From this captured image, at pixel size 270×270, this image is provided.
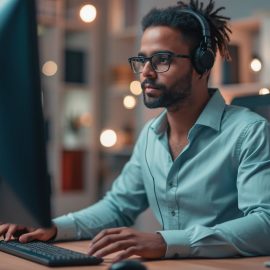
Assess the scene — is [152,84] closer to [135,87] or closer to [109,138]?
[135,87]

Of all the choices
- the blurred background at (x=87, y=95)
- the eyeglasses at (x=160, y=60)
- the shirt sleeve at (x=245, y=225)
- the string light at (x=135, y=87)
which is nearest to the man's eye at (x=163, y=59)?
the eyeglasses at (x=160, y=60)

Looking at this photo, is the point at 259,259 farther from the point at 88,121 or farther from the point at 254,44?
the point at 88,121

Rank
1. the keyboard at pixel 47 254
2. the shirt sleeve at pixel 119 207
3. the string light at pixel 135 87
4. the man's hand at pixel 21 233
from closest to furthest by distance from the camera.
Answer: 1. the keyboard at pixel 47 254
2. the man's hand at pixel 21 233
3. the shirt sleeve at pixel 119 207
4. the string light at pixel 135 87

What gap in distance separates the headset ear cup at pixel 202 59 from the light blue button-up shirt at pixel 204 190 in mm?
91

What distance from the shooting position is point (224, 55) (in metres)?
1.82

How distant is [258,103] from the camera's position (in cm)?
178

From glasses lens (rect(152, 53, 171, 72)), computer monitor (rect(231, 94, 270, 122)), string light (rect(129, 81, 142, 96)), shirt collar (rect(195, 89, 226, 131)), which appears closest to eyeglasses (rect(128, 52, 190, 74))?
glasses lens (rect(152, 53, 171, 72))

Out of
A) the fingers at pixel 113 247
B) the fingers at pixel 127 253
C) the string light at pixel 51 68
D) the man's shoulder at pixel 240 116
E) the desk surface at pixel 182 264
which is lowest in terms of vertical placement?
the desk surface at pixel 182 264

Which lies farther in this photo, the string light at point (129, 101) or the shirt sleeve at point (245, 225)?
the string light at point (129, 101)

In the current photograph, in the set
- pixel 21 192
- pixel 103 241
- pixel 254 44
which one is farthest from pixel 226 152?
pixel 254 44

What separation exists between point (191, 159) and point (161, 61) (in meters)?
0.28

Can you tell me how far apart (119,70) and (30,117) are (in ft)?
13.9

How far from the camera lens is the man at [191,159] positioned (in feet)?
4.65

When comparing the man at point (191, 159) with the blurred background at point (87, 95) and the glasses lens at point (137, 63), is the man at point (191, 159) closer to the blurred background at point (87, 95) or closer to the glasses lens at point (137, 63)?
the glasses lens at point (137, 63)
